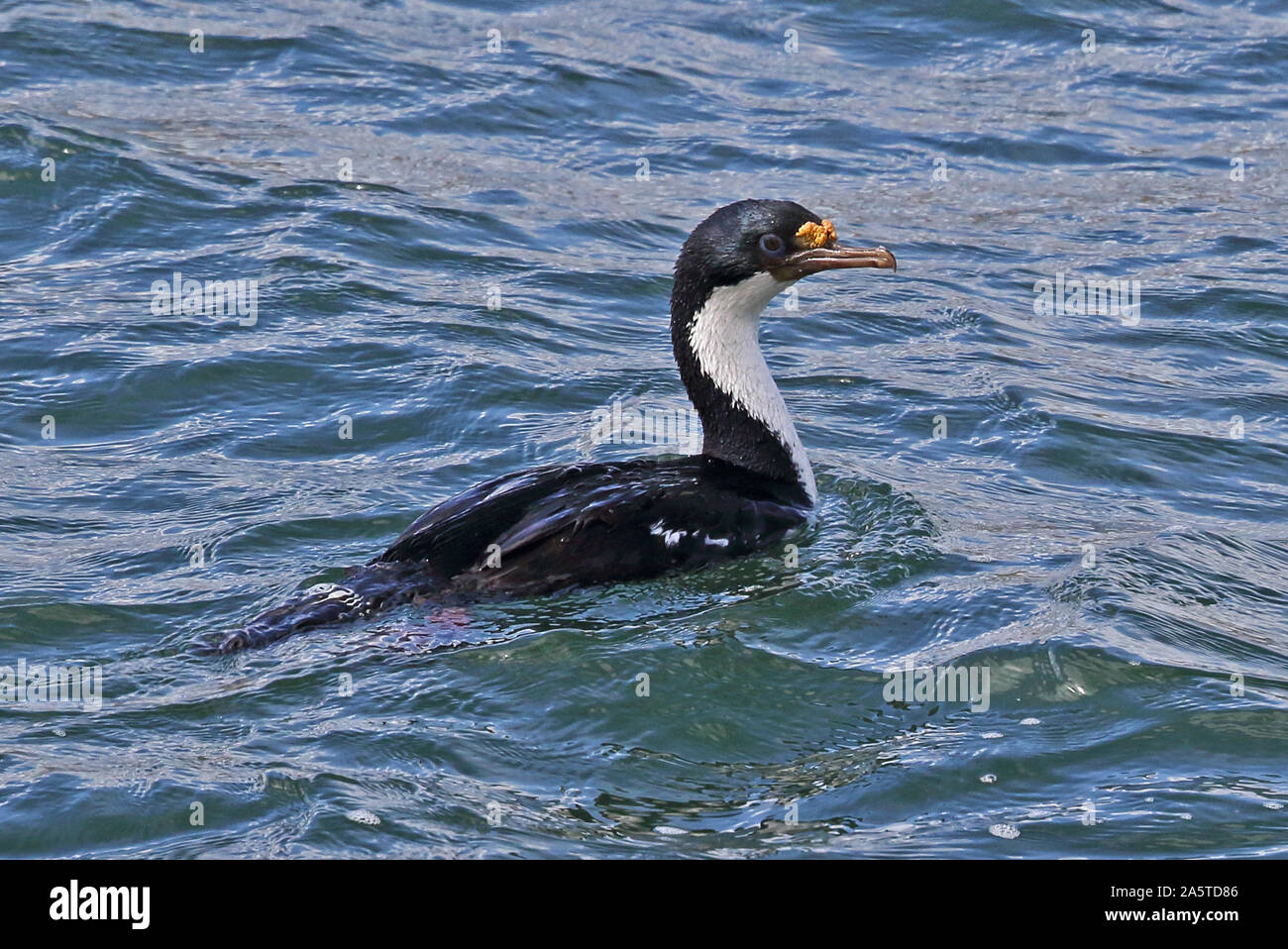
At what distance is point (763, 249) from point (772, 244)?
47 mm

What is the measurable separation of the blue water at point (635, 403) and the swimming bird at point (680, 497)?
15 cm

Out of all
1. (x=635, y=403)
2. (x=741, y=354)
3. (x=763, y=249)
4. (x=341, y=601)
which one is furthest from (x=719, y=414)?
(x=341, y=601)

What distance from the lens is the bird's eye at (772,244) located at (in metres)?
8.04

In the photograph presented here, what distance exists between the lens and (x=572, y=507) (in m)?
7.33

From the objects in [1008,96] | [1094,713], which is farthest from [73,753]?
[1008,96]

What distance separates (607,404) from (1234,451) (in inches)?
131

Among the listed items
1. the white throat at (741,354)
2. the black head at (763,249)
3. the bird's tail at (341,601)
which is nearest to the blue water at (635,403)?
the bird's tail at (341,601)

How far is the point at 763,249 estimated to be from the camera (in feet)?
26.4

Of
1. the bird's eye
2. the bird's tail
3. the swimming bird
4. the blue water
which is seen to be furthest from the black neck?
the bird's tail

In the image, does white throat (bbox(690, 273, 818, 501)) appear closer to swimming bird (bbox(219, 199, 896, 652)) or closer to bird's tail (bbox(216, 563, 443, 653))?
swimming bird (bbox(219, 199, 896, 652))

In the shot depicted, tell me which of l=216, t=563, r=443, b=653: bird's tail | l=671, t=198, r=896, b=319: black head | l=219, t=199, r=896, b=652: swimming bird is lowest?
l=216, t=563, r=443, b=653: bird's tail

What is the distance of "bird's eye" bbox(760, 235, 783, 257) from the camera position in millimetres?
8039

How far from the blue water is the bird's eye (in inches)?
51.9

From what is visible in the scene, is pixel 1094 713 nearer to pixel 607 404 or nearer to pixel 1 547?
pixel 607 404
